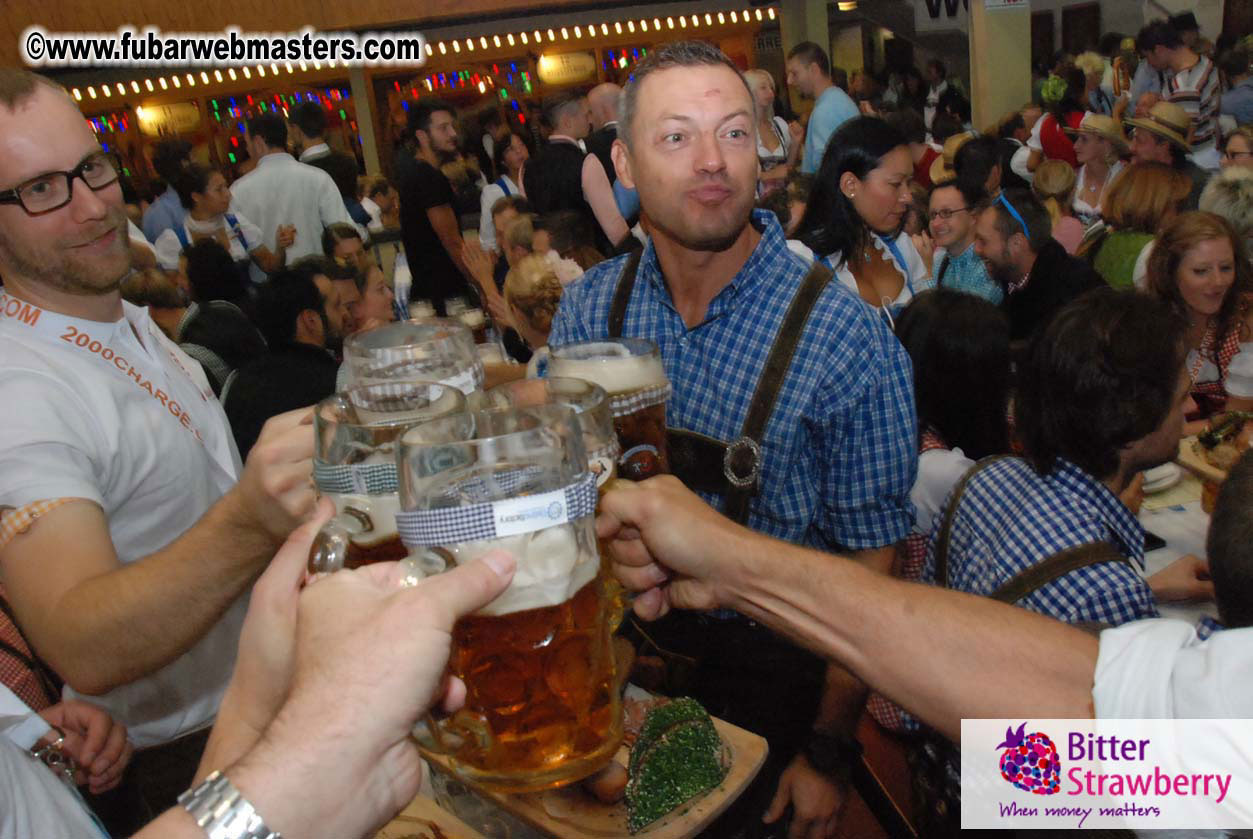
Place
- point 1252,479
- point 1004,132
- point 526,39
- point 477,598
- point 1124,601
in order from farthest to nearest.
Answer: point 526,39 < point 1004,132 < point 1124,601 < point 1252,479 < point 477,598

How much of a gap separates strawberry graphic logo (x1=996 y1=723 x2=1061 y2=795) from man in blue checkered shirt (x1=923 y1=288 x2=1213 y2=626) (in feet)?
1.80

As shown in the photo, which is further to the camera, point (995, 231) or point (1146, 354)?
point (995, 231)

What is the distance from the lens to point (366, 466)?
0.80 m

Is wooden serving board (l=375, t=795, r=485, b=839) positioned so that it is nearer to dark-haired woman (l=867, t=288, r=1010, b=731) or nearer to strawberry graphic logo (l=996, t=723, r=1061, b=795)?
strawberry graphic logo (l=996, t=723, r=1061, b=795)

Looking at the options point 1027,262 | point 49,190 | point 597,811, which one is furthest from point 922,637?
point 1027,262

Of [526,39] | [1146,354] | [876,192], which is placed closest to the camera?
[1146,354]

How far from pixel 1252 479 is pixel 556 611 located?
1.02 meters

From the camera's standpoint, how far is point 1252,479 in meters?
1.22

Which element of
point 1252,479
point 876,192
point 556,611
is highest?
point 876,192

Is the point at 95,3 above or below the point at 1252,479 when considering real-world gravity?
above

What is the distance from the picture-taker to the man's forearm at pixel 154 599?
1.21 m

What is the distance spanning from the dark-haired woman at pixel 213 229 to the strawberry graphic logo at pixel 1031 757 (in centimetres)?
499

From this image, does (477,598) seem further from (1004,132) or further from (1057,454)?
(1004,132)

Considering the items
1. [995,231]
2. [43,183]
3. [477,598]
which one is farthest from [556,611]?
[995,231]
